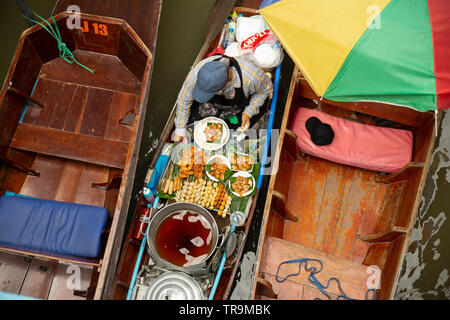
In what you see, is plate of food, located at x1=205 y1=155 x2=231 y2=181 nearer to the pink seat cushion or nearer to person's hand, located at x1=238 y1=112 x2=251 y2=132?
person's hand, located at x1=238 y1=112 x2=251 y2=132

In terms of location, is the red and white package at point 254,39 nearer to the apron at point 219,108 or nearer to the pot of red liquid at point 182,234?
the apron at point 219,108

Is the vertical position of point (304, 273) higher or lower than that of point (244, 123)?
lower

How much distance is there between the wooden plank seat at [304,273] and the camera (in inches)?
121

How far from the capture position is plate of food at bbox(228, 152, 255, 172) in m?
3.31

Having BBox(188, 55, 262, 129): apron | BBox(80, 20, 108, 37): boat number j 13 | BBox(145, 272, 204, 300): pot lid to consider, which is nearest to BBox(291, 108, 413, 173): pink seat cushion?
BBox(188, 55, 262, 129): apron

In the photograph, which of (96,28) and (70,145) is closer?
(70,145)

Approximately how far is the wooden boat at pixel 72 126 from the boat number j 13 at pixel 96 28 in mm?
11

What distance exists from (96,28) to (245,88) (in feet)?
6.25

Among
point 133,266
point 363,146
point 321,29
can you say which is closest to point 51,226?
point 133,266

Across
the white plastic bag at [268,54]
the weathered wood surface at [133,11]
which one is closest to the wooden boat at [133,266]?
the white plastic bag at [268,54]

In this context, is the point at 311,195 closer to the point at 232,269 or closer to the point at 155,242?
the point at 232,269

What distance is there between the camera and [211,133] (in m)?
3.34

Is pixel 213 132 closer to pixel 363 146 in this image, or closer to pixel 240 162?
pixel 240 162

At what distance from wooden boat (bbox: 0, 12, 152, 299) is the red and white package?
3.64 ft
